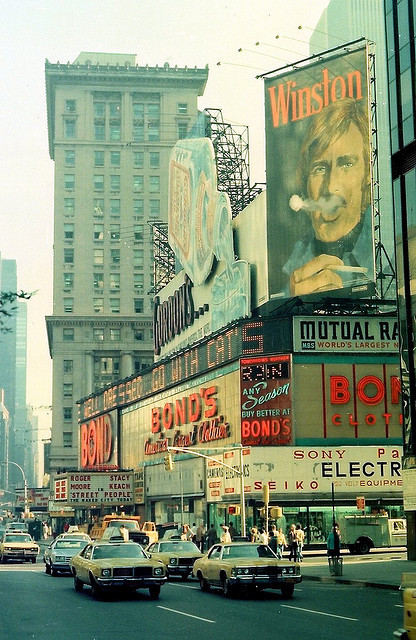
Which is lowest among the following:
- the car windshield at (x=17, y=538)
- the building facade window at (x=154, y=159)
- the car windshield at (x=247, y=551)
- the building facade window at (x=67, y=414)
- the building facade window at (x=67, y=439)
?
the car windshield at (x=17, y=538)

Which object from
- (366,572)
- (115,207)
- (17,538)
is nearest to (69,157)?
(115,207)

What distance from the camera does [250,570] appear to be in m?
27.0

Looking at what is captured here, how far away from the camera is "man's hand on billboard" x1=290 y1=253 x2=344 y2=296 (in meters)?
66.5

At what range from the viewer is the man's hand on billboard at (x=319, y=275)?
6650 cm

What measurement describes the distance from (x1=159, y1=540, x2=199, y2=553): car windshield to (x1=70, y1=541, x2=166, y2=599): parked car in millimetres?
8034

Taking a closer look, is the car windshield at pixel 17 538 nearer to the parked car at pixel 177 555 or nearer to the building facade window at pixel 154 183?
the parked car at pixel 177 555

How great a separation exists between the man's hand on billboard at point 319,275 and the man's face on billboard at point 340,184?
1.50 metres

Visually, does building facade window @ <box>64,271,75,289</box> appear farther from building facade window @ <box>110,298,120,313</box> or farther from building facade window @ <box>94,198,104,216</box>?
building facade window @ <box>94,198,104,216</box>

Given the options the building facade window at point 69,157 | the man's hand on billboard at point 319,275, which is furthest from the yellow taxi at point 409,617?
the building facade window at point 69,157

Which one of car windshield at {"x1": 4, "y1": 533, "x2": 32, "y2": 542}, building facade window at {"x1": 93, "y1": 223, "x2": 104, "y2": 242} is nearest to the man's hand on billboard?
car windshield at {"x1": 4, "y1": 533, "x2": 32, "y2": 542}

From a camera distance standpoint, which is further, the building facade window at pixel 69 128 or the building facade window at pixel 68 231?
the building facade window at pixel 69 128

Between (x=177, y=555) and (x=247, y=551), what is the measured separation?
7.95 meters

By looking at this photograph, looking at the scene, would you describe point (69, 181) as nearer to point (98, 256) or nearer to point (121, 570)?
point (98, 256)

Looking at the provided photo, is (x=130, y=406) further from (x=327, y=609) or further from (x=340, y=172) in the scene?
(x=327, y=609)
